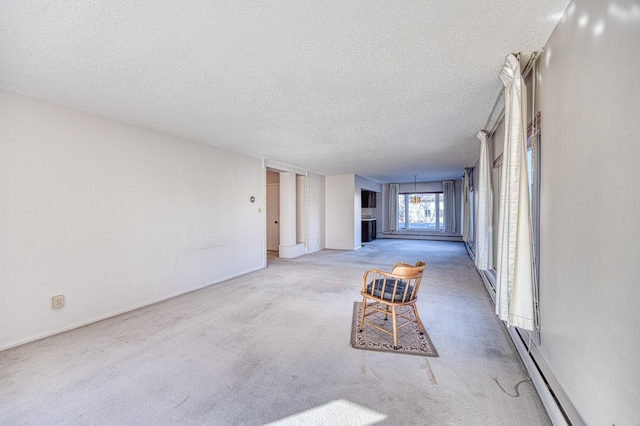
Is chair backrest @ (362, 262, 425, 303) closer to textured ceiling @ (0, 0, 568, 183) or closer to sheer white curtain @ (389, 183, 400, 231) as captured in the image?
textured ceiling @ (0, 0, 568, 183)

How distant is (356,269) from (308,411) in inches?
159

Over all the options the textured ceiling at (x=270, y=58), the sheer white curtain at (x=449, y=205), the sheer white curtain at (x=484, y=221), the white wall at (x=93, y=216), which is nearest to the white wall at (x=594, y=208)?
the textured ceiling at (x=270, y=58)

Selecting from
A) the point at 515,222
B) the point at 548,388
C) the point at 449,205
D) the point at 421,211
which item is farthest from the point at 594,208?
the point at 421,211

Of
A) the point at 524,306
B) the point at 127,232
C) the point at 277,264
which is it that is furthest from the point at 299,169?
the point at 524,306

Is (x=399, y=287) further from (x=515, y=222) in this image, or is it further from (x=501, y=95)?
(x=501, y=95)

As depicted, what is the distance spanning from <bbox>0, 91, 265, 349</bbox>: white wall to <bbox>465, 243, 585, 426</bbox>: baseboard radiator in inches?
164

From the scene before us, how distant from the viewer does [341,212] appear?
8523mm

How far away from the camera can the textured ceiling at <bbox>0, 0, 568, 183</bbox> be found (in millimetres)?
1541

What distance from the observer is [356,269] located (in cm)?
562

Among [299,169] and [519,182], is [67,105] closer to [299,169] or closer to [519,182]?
[519,182]

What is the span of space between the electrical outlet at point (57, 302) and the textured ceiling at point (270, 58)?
203 centimetres

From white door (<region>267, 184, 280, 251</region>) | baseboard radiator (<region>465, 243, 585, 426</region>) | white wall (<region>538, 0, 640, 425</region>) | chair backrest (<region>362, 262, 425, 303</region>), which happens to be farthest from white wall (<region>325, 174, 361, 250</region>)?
white wall (<region>538, 0, 640, 425</region>)

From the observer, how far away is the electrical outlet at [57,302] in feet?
9.08

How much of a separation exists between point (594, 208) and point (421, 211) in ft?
35.2
